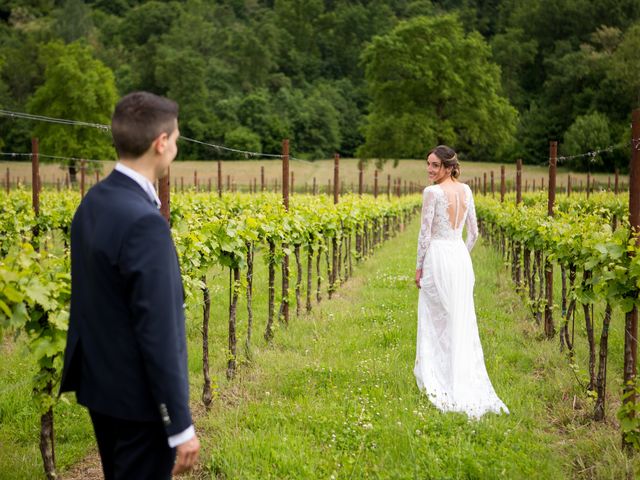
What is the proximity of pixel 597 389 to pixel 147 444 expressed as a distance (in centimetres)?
391

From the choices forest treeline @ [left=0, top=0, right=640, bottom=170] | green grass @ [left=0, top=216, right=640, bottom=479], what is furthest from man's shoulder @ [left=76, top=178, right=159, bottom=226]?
forest treeline @ [left=0, top=0, right=640, bottom=170]

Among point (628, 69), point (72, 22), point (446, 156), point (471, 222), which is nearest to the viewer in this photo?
point (446, 156)

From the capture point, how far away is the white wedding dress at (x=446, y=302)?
18.8 ft

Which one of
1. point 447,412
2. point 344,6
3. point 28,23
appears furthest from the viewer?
point 344,6

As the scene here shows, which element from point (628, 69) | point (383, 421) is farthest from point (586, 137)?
point (383, 421)

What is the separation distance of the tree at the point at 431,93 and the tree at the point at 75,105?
19636 mm

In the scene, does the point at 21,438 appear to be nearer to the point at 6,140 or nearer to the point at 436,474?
the point at 436,474

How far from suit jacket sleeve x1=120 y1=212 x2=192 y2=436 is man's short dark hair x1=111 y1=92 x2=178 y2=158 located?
29 cm

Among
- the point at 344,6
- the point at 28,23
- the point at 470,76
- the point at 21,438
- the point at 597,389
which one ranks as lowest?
the point at 21,438

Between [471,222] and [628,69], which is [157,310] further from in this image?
[628,69]

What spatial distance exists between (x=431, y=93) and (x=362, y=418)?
50.4 meters

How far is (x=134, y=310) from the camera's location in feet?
7.62

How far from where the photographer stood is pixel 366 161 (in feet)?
171

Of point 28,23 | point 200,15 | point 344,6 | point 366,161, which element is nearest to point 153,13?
point 200,15
